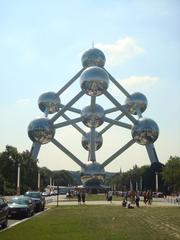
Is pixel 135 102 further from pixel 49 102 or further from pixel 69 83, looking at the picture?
pixel 49 102

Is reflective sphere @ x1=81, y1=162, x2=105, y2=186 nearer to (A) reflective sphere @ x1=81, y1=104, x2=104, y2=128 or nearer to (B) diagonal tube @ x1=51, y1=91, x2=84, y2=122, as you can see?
(A) reflective sphere @ x1=81, y1=104, x2=104, y2=128

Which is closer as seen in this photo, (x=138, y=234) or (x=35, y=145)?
(x=138, y=234)

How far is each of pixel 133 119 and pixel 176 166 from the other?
15.3 m

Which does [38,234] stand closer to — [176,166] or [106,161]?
[106,161]

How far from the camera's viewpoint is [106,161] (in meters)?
82.6

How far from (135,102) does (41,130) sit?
16078mm

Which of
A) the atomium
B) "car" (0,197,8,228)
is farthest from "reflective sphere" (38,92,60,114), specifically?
"car" (0,197,8,228)

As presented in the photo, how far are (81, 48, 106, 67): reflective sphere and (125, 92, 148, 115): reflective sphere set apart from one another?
715cm

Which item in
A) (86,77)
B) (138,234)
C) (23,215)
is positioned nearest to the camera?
(138,234)

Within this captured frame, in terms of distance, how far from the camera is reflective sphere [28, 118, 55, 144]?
7756 cm

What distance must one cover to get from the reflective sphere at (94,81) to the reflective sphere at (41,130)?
7.65 meters

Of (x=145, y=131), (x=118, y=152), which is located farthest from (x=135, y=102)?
(x=118, y=152)

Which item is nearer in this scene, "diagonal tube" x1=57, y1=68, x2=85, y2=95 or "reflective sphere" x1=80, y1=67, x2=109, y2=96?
"reflective sphere" x1=80, y1=67, x2=109, y2=96

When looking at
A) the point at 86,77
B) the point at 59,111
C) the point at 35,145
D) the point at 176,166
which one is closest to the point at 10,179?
the point at 35,145
